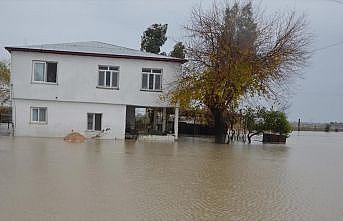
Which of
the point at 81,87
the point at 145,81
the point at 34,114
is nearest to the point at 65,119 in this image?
the point at 34,114

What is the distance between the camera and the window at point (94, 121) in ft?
110

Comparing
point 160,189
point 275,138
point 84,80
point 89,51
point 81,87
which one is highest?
point 89,51

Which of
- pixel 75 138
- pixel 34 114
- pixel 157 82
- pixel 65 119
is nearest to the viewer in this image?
pixel 75 138

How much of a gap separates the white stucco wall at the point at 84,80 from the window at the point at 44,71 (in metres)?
0.30

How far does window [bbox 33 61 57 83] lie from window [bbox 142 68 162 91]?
605 cm

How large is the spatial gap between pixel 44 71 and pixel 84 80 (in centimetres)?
271

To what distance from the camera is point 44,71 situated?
1309 inches

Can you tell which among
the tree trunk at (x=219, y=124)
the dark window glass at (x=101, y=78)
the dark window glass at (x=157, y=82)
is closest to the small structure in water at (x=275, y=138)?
the tree trunk at (x=219, y=124)

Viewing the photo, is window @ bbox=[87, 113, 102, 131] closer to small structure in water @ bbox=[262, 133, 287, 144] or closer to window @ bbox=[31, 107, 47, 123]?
window @ bbox=[31, 107, 47, 123]

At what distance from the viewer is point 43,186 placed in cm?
1162

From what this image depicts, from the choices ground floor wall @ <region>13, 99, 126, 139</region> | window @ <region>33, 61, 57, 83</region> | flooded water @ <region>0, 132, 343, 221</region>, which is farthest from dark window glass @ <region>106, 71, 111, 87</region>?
flooded water @ <region>0, 132, 343, 221</region>

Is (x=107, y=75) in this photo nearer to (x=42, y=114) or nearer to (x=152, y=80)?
(x=152, y=80)

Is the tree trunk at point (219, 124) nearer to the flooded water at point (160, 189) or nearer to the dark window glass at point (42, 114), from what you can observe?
the dark window glass at point (42, 114)

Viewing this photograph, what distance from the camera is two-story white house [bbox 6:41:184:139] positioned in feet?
108
